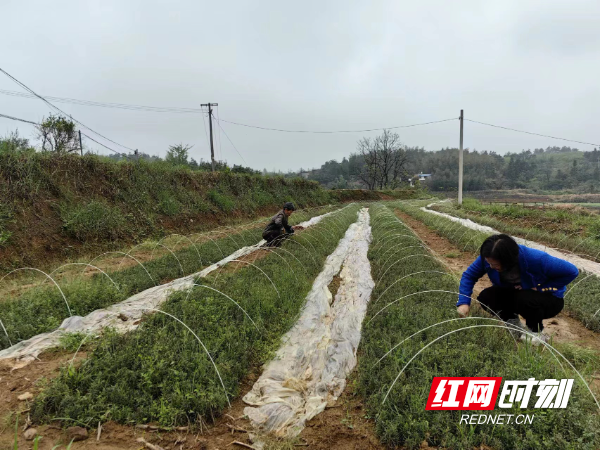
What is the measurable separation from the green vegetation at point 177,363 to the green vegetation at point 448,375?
1442 mm

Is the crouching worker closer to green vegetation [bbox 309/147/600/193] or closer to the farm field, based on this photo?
the farm field

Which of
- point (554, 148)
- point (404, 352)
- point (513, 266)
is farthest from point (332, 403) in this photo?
point (554, 148)

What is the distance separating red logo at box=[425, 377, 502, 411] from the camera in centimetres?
267

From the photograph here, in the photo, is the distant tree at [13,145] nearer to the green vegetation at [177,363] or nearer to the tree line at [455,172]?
the green vegetation at [177,363]

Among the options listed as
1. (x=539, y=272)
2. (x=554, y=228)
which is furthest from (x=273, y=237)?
(x=554, y=228)

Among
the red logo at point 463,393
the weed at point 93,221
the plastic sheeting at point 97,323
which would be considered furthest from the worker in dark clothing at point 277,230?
the red logo at point 463,393

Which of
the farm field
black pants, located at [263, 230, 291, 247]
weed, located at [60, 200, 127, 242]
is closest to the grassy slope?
weed, located at [60, 200, 127, 242]

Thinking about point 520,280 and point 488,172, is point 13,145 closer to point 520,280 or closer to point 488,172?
point 520,280

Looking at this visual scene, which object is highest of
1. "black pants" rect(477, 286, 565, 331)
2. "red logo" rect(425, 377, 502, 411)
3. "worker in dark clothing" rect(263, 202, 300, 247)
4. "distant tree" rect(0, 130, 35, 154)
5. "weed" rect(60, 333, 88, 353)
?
"distant tree" rect(0, 130, 35, 154)

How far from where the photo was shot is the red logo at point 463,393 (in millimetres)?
2672

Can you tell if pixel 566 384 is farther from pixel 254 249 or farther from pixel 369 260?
pixel 254 249

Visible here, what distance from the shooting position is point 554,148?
12575 centimetres

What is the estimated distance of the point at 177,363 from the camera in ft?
10.7

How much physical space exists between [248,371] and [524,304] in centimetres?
340
